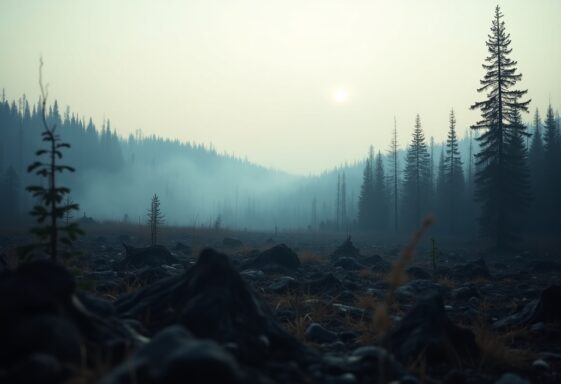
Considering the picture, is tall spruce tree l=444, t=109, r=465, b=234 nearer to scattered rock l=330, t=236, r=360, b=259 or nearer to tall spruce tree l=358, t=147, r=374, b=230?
tall spruce tree l=358, t=147, r=374, b=230

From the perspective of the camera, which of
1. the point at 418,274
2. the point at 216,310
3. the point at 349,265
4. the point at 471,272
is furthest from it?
the point at 349,265

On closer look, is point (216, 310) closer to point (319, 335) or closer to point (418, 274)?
point (319, 335)

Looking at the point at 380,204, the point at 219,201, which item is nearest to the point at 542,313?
the point at 380,204

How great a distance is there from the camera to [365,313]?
651 centimetres

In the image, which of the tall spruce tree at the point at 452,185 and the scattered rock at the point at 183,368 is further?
the tall spruce tree at the point at 452,185

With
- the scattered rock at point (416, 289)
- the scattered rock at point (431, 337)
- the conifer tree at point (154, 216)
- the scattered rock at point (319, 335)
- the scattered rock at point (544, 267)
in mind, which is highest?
the conifer tree at point (154, 216)

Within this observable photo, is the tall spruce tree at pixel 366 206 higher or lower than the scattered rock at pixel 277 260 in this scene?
higher

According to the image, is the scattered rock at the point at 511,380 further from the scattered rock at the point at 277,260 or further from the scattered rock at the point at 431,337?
the scattered rock at the point at 277,260

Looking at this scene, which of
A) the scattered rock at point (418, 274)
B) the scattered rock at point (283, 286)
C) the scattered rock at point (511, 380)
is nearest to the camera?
the scattered rock at point (511, 380)

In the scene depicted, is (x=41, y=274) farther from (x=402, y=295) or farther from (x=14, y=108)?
(x=14, y=108)

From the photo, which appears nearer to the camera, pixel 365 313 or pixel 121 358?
pixel 121 358

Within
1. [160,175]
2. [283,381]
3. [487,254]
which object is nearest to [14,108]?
[160,175]

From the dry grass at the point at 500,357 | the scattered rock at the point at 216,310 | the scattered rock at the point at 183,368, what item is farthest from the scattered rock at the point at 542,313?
the scattered rock at the point at 183,368

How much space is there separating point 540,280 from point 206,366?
13714mm
